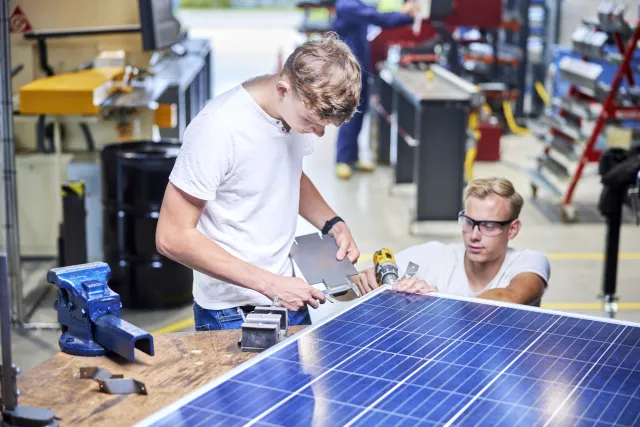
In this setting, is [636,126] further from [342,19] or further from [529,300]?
[529,300]

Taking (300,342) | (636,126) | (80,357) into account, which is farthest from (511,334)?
(636,126)

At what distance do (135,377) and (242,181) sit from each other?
30.7 inches

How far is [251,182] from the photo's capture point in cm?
303

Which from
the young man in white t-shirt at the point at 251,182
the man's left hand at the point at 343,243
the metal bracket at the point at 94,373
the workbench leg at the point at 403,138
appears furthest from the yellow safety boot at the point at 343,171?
the metal bracket at the point at 94,373

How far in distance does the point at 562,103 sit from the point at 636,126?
0.75 metres

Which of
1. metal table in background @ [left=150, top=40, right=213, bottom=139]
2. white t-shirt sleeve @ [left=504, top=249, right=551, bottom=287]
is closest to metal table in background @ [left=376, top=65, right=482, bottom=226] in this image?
metal table in background @ [left=150, top=40, right=213, bottom=139]

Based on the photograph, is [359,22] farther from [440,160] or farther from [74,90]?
[74,90]

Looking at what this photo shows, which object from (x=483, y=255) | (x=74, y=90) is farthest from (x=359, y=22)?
(x=483, y=255)

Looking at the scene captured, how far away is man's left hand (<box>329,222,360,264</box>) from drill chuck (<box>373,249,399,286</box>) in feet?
0.28

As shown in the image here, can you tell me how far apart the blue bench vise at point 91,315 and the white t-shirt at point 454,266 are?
4.54 feet

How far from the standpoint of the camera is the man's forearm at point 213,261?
9.48ft

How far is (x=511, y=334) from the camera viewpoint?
2664 millimetres

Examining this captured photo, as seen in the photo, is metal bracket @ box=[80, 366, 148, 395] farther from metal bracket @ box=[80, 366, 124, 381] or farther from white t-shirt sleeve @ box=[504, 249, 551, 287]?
white t-shirt sleeve @ box=[504, 249, 551, 287]

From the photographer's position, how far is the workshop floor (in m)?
6.11
